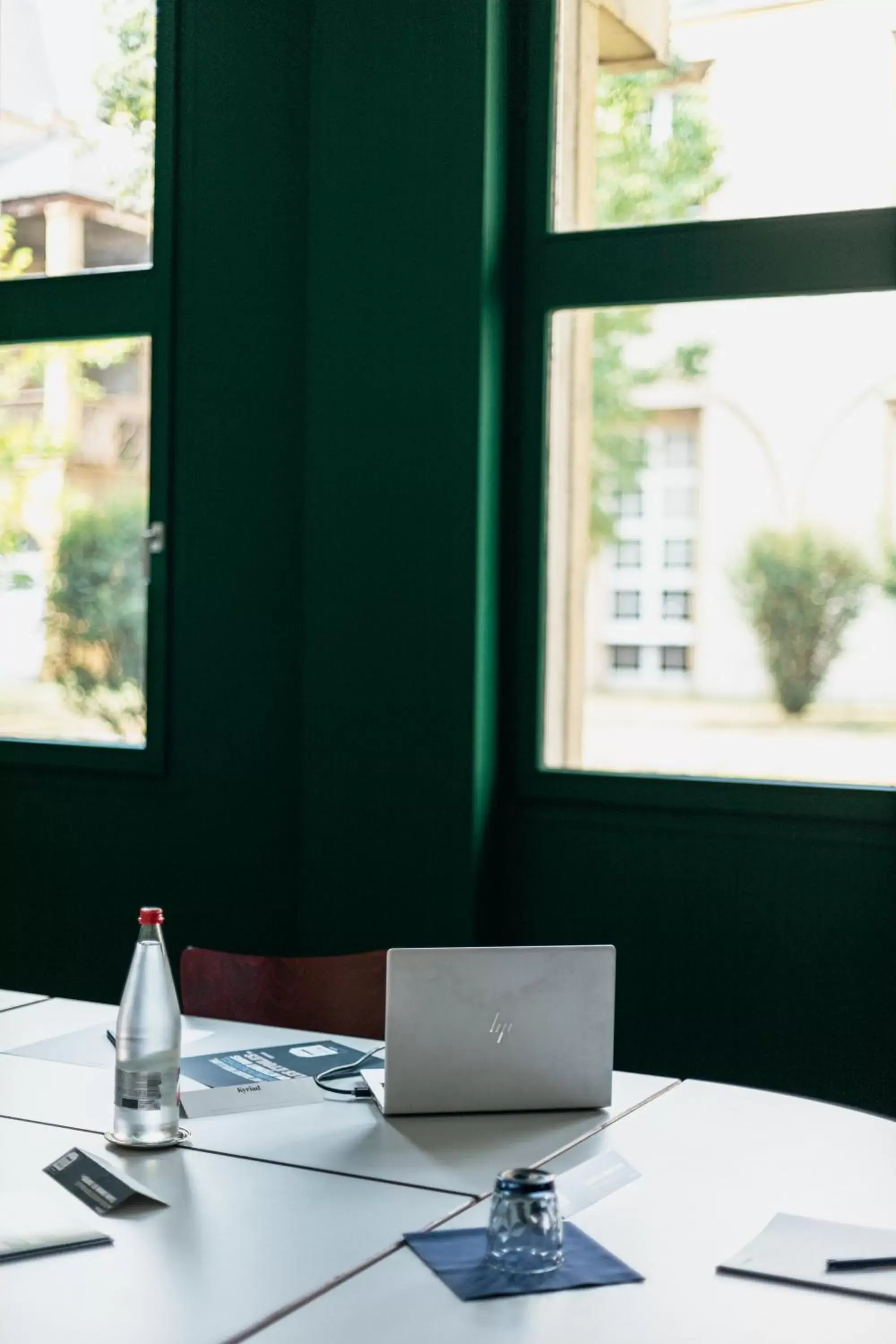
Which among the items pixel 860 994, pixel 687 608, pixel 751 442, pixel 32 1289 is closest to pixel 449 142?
pixel 751 442

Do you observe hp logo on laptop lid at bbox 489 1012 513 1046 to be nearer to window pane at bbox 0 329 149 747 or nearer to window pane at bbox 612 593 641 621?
window pane at bbox 612 593 641 621

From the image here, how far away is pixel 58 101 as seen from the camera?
4156mm

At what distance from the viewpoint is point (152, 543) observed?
12.9 feet

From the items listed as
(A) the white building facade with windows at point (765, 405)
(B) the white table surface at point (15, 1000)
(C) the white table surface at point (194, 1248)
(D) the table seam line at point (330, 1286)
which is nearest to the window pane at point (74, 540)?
(A) the white building facade with windows at point (765, 405)

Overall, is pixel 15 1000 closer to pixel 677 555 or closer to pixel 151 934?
pixel 151 934

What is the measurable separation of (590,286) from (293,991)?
1.76 m

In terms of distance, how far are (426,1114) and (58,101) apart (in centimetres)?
321

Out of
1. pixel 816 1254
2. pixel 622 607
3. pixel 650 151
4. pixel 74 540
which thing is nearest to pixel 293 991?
pixel 816 1254

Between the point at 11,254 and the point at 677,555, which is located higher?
the point at 11,254

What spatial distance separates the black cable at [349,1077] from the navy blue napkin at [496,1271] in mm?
499

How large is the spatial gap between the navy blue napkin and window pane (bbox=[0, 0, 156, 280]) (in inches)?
120

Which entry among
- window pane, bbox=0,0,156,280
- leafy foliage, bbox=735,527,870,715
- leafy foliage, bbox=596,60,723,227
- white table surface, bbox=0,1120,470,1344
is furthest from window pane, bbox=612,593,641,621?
white table surface, bbox=0,1120,470,1344

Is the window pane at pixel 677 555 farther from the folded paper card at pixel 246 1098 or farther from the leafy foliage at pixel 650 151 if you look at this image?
the folded paper card at pixel 246 1098

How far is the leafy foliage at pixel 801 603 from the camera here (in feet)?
11.1
